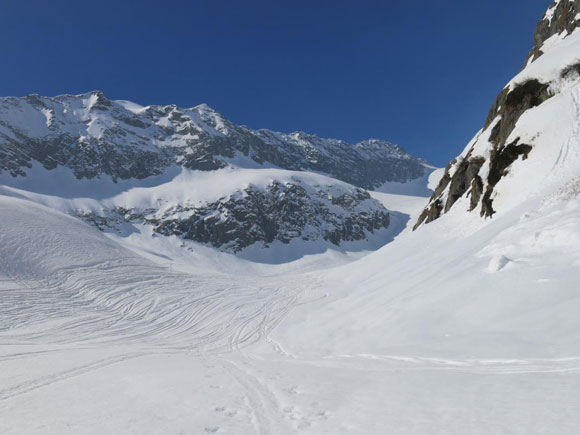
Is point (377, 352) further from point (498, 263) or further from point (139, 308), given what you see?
point (139, 308)

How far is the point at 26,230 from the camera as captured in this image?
116 ft

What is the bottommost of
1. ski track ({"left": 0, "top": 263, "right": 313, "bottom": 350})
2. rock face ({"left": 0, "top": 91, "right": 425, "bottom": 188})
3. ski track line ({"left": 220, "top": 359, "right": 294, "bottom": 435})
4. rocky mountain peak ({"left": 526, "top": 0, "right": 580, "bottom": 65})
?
ski track ({"left": 0, "top": 263, "right": 313, "bottom": 350})

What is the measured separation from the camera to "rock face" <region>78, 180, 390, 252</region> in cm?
11269

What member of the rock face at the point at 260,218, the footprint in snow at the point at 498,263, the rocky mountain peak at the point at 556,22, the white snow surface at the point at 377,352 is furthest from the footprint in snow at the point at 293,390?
the rock face at the point at 260,218

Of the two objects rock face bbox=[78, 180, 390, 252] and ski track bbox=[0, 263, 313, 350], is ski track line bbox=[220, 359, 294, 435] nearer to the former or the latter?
ski track bbox=[0, 263, 313, 350]

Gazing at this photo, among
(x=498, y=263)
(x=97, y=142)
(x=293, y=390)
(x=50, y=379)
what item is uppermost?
(x=97, y=142)

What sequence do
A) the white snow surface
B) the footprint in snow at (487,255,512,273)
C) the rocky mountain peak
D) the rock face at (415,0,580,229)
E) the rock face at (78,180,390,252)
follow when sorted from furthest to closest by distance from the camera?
1. the rock face at (78,180,390,252)
2. the rocky mountain peak
3. the rock face at (415,0,580,229)
4. the footprint in snow at (487,255,512,273)
5. the white snow surface

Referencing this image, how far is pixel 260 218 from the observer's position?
120125 mm

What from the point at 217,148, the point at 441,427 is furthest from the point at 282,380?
the point at 217,148

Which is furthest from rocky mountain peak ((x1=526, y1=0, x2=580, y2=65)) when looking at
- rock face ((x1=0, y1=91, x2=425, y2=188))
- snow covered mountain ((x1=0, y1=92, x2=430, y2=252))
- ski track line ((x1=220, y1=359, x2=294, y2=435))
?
rock face ((x1=0, y1=91, x2=425, y2=188))

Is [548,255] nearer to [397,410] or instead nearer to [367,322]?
[367,322]

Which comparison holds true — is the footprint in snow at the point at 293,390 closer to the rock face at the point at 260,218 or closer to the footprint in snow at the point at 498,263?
the footprint in snow at the point at 498,263

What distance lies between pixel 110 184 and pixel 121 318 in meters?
138

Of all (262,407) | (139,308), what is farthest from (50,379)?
(139,308)
